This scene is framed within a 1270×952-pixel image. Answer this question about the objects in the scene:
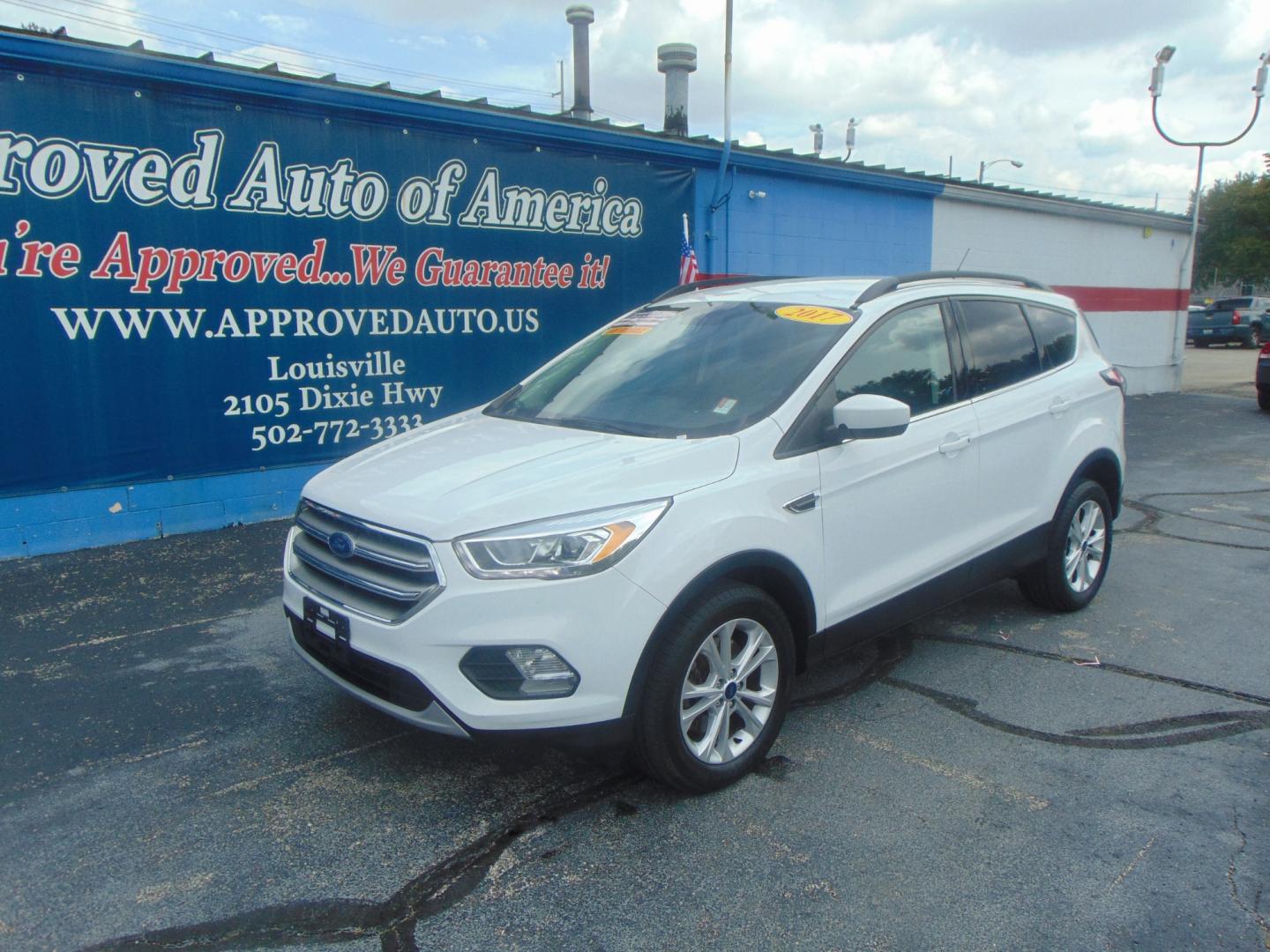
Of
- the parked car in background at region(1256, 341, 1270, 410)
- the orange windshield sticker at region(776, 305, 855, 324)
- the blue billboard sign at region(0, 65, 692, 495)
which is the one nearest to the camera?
the orange windshield sticker at region(776, 305, 855, 324)

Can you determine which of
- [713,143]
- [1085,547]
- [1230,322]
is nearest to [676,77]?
[713,143]

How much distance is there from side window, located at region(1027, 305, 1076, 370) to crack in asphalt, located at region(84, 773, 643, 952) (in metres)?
3.80

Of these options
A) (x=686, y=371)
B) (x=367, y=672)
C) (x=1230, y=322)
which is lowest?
(x=367, y=672)

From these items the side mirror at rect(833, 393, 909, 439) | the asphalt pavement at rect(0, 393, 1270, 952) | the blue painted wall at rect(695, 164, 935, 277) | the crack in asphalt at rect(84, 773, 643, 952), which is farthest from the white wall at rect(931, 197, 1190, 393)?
the crack in asphalt at rect(84, 773, 643, 952)

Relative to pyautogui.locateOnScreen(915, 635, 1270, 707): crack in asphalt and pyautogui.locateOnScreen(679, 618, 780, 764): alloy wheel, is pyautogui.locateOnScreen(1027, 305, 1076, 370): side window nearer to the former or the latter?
pyautogui.locateOnScreen(915, 635, 1270, 707): crack in asphalt

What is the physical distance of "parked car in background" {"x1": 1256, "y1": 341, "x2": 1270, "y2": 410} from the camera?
14.7 metres

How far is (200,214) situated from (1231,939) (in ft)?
23.9

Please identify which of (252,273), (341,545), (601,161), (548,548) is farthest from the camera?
(601,161)

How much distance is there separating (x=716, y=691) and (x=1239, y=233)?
58.1 m

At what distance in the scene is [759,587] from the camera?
3.52 m

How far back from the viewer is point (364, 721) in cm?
402

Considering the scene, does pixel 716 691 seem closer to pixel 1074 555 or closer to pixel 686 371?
pixel 686 371

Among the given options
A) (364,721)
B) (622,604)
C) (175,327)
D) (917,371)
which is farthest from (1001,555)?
(175,327)

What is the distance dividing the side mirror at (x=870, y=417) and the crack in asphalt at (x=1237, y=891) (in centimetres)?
174
